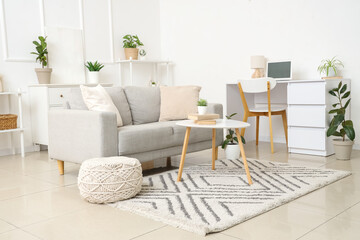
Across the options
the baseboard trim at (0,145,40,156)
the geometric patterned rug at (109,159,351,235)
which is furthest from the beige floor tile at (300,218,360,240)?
the baseboard trim at (0,145,40,156)

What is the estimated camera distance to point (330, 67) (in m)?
4.24

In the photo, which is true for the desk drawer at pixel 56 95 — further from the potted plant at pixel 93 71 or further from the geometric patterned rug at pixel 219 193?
the geometric patterned rug at pixel 219 193

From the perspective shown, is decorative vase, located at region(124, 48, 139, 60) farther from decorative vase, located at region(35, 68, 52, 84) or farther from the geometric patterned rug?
the geometric patterned rug

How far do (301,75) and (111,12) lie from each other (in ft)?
9.09

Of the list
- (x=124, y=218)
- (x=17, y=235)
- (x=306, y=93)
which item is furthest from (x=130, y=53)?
(x=17, y=235)

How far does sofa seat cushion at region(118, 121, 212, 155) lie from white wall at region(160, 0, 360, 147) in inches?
73.1

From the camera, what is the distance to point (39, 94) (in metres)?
4.55

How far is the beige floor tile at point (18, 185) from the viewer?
2.85 m

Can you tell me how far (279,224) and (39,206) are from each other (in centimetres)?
147

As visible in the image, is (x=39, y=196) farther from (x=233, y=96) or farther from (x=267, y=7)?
(x=267, y=7)

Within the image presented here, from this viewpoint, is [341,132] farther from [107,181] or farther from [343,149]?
[107,181]

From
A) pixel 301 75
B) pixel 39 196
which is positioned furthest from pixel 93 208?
pixel 301 75

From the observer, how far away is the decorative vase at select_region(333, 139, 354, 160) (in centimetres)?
371

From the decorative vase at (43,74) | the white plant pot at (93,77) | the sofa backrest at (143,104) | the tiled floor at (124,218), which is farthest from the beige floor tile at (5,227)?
the white plant pot at (93,77)
